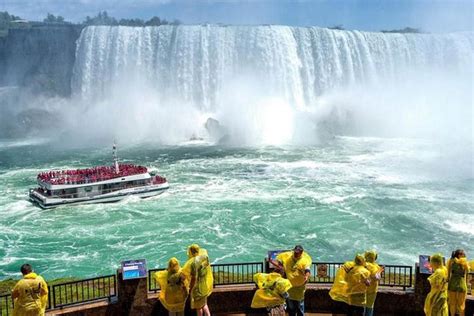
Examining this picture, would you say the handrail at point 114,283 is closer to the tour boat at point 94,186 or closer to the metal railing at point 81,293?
the metal railing at point 81,293

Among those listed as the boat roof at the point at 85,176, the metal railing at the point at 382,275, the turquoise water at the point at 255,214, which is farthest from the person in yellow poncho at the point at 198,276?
the boat roof at the point at 85,176

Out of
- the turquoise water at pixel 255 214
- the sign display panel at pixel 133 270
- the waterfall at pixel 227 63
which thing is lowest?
the turquoise water at pixel 255 214

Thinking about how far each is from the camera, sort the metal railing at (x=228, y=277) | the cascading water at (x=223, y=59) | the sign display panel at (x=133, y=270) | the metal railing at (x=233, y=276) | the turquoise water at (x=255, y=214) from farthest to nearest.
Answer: the cascading water at (x=223, y=59), the turquoise water at (x=255, y=214), the metal railing at (x=233, y=276), the metal railing at (x=228, y=277), the sign display panel at (x=133, y=270)

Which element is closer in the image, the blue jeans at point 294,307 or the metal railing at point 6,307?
the blue jeans at point 294,307

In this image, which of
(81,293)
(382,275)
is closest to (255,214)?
(81,293)

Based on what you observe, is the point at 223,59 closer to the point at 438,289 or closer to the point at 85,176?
the point at 85,176

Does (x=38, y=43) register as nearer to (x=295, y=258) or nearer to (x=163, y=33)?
(x=163, y=33)

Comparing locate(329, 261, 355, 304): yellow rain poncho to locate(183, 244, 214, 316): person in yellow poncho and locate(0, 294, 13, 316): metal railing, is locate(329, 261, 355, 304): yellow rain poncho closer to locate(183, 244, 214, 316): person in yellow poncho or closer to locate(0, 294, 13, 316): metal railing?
locate(183, 244, 214, 316): person in yellow poncho
